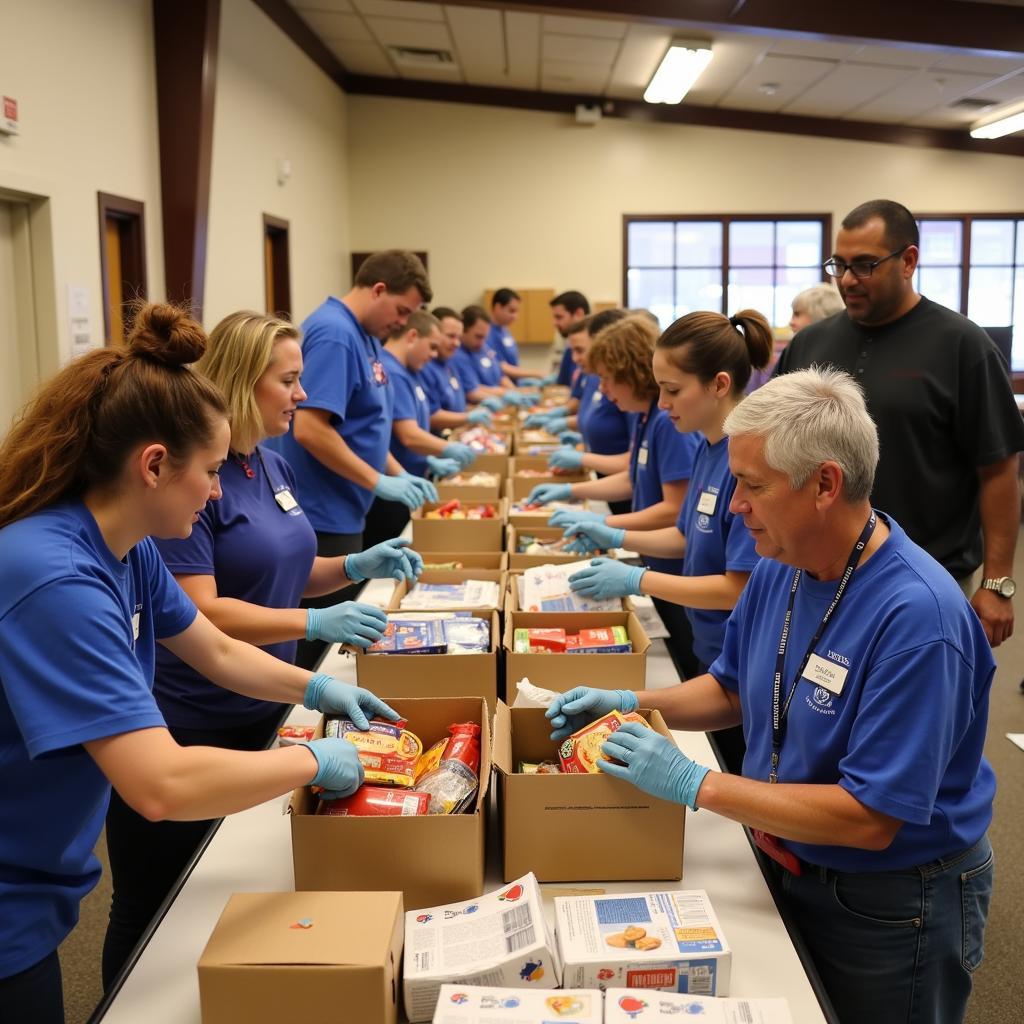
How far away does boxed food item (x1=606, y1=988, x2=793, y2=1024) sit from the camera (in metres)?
1.11

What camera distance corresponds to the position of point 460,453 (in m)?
4.59

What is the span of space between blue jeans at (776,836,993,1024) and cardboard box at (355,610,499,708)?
68cm

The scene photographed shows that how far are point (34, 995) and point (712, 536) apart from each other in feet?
5.20

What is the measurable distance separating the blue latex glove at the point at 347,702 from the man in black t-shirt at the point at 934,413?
1.59 m

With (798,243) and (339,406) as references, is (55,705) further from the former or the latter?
(798,243)

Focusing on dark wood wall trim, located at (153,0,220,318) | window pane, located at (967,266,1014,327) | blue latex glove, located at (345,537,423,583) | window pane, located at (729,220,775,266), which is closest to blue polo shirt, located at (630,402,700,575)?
blue latex glove, located at (345,537,423,583)

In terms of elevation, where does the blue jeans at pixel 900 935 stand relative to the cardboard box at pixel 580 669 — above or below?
below

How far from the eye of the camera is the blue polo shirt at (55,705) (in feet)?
3.68

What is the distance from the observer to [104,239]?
4.95 metres

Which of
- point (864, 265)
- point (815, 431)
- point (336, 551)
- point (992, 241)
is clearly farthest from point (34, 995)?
point (992, 241)

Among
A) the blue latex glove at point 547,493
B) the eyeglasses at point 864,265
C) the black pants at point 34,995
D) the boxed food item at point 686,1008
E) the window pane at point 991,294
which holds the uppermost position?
the window pane at point 991,294

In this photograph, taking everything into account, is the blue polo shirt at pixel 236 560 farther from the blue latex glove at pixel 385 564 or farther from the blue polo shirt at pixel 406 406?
the blue polo shirt at pixel 406 406

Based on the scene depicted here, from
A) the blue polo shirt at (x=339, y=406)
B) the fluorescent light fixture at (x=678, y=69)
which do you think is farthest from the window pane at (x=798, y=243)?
the blue polo shirt at (x=339, y=406)

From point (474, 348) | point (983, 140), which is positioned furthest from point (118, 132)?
point (983, 140)
